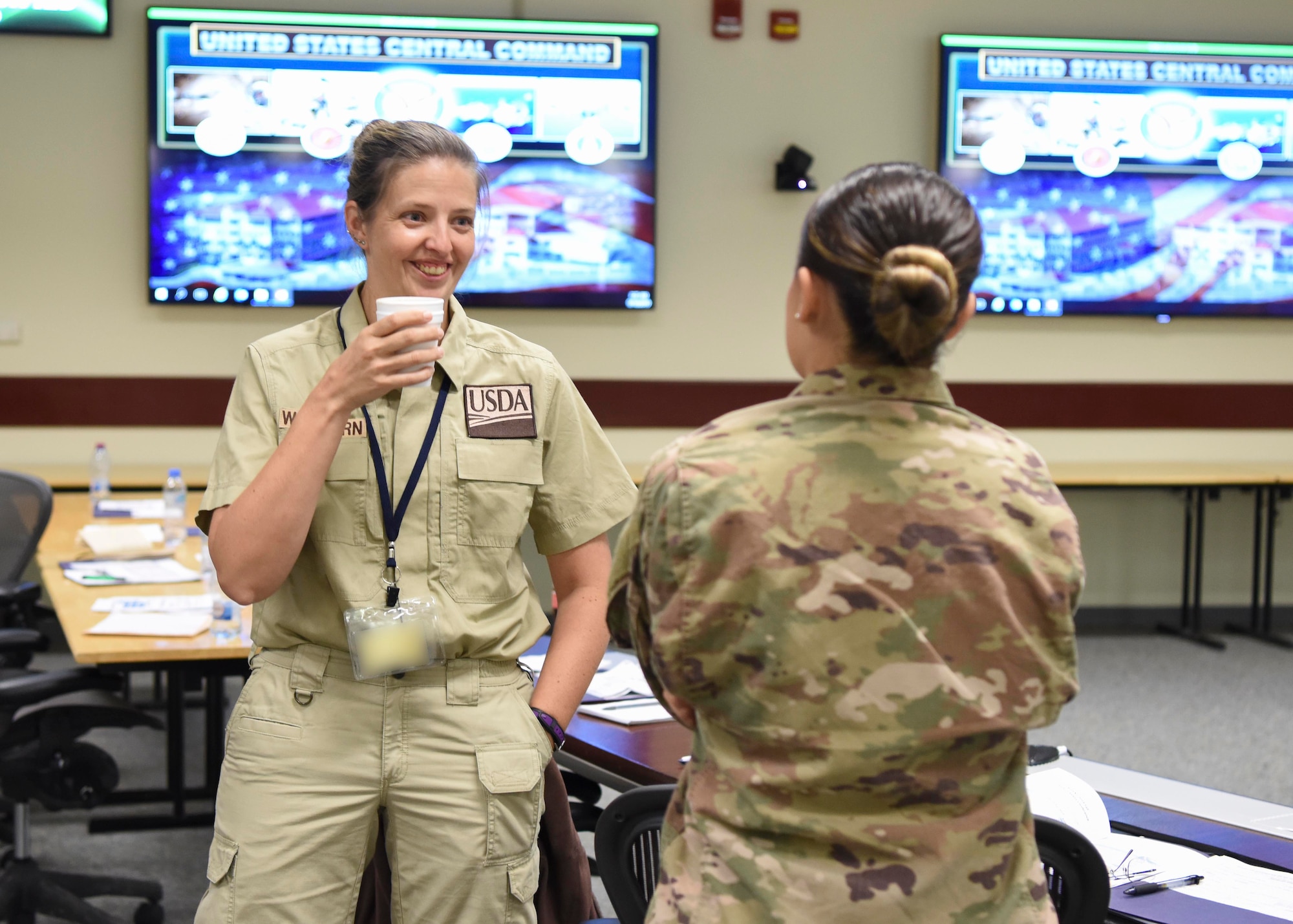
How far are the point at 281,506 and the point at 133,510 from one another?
3362 millimetres

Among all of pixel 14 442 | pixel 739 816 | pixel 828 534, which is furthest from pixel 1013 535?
pixel 14 442

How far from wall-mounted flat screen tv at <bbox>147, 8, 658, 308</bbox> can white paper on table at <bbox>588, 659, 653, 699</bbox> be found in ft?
10.4

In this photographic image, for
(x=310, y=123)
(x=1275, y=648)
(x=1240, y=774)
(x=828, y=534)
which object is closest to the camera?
(x=828, y=534)

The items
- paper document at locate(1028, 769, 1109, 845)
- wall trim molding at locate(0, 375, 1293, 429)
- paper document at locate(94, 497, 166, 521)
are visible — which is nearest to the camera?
paper document at locate(1028, 769, 1109, 845)

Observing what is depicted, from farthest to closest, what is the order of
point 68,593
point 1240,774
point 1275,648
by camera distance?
point 1275,648, point 1240,774, point 68,593

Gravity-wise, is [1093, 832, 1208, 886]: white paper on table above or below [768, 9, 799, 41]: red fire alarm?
below

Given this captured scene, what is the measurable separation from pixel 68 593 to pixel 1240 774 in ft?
11.7

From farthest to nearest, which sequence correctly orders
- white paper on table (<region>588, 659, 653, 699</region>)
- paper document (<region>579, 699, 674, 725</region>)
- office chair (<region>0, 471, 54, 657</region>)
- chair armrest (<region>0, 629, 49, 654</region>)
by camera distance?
1. office chair (<region>0, 471, 54, 657</region>)
2. chair armrest (<region>0, 629, 49, 654</region>)
3. white paper on table (<region>588, 659, 653, 699</region>)
4. paper document (<region>579, 699, 674, 725</region>)

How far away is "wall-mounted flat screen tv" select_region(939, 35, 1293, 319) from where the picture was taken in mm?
5742

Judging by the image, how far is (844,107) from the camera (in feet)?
19.3

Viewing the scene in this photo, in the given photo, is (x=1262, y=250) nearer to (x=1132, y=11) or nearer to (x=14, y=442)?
(x=1132, y=11)

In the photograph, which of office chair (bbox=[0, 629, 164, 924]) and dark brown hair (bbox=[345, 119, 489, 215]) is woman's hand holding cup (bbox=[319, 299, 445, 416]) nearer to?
dark brown hair (bbox=[345, 119, 489, 215])

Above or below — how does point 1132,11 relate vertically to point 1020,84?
above

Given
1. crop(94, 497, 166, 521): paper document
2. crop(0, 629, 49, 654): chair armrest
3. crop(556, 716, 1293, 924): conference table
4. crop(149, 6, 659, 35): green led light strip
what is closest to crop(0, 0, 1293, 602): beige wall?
crop(149, 6, 659, 35): green led light strip
